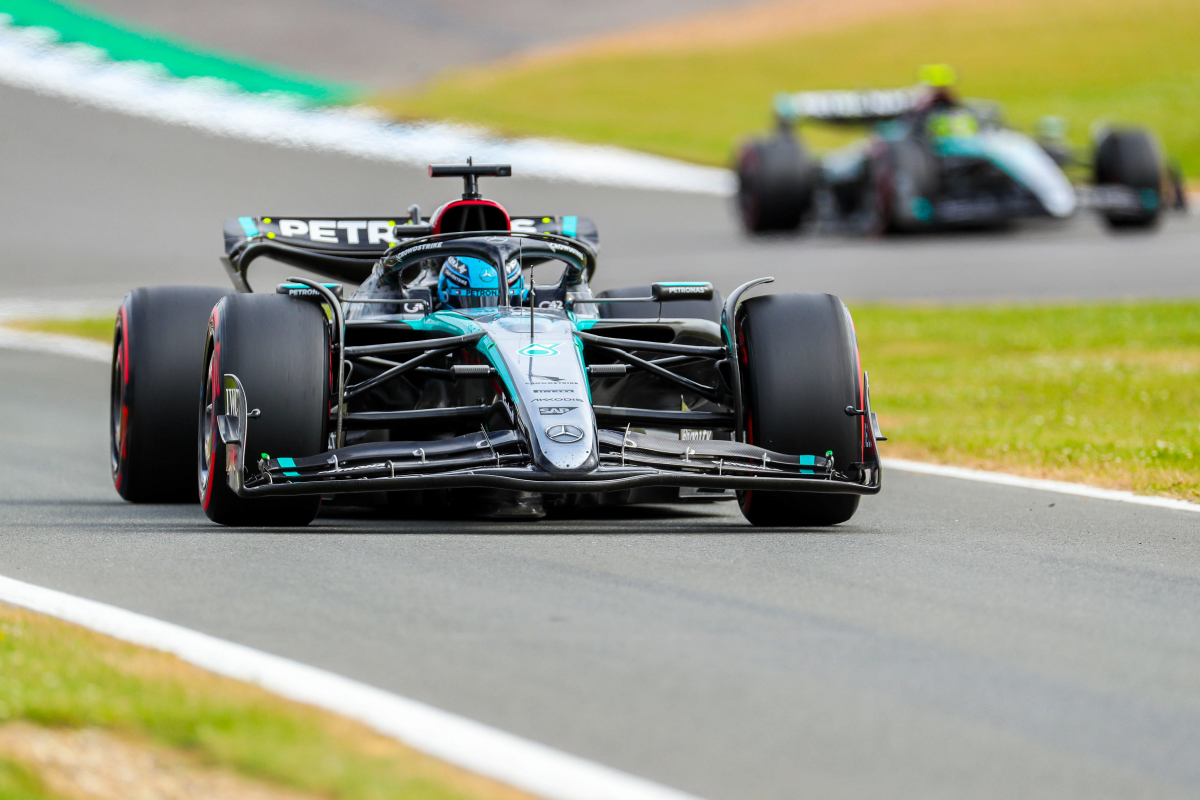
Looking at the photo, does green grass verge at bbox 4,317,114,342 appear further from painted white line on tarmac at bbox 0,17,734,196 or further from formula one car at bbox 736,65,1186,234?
painted white line on tarmac at bbox 0,17,734,196

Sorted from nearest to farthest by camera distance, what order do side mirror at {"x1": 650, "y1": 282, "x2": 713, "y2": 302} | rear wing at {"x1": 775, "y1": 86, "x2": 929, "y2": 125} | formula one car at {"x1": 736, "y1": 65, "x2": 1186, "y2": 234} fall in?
side mirror at {"x1": 650, "y1": 282, "x2": 713, "y2": 302}
formula one car at {"x1": 736, "y1": 65, "x2": 1186, "y2": 234}
rear wing at {"x1": 775, "y1": 86, "x2": 929, "y2": 125}

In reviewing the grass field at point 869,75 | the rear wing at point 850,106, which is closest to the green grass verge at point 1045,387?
the rear wing at point 850,106

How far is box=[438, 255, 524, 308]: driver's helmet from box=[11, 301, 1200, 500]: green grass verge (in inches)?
130

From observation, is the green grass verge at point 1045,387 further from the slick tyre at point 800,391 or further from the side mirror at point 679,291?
the side mirror at point 679,291

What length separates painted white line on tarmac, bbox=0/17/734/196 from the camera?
36719 millimetres

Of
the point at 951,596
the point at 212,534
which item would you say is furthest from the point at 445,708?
the point at 212,534

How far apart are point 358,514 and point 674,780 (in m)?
4.73

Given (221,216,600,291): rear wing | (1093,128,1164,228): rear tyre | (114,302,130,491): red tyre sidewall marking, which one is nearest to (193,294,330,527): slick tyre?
(114,302,130,491): red tyre sidewall marking

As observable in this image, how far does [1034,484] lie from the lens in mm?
10422

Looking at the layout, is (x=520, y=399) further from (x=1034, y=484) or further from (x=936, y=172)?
(x=936, y=172)

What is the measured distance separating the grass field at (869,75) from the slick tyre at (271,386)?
3264 centimetres

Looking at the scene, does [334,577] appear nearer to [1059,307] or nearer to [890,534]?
[890,534]

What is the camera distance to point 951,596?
269 inches

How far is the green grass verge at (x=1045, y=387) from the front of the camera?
1123 cm
